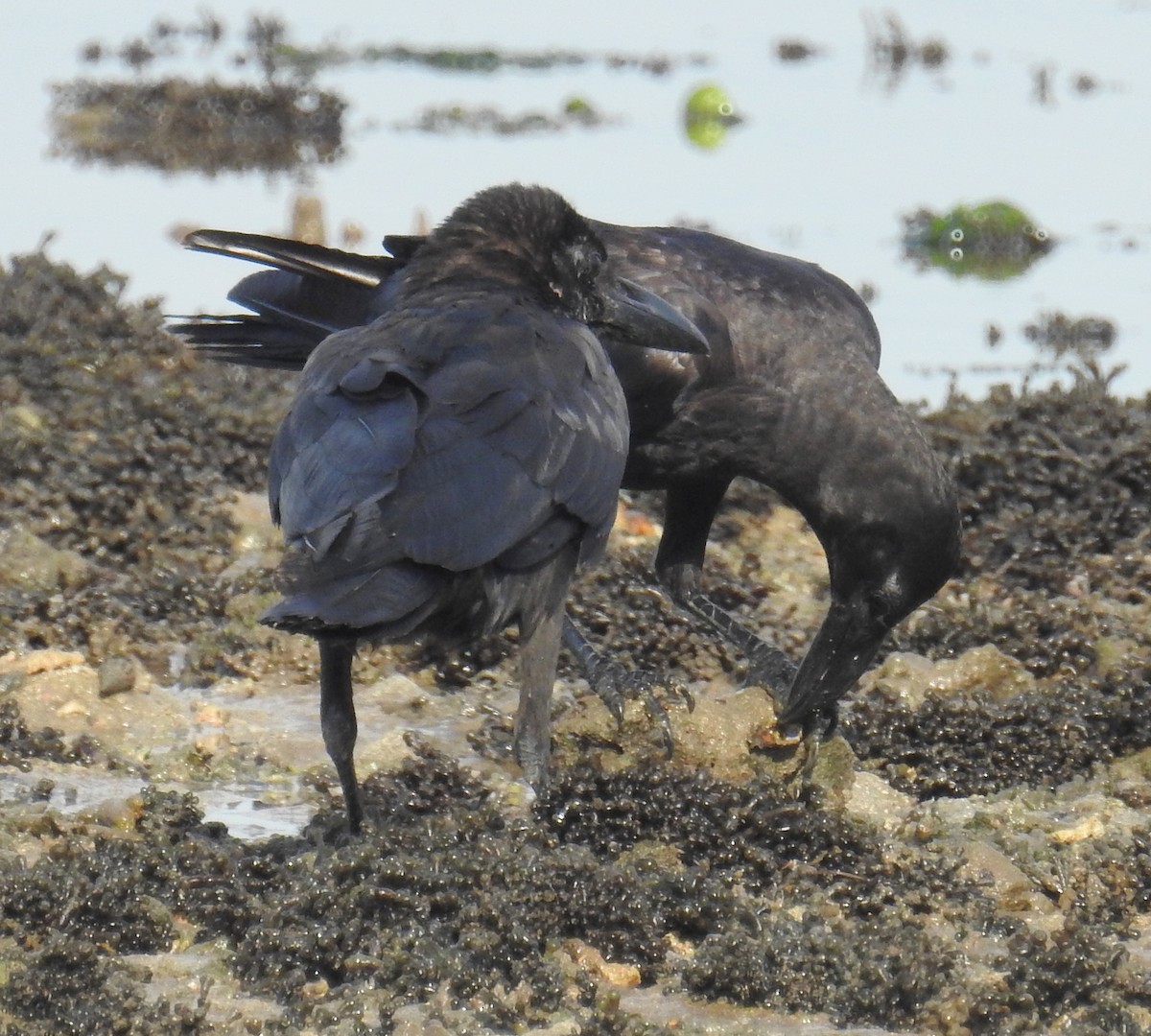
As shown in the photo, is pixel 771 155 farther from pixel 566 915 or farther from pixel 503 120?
pixel 566 915

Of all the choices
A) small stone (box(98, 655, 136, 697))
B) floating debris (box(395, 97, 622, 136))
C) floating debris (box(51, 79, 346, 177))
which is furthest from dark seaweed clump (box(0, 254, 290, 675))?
floating debris (box(395, 97, 622, 136))

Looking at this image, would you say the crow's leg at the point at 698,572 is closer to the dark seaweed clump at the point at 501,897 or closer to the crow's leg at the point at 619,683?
the crow's leg at the point at 619,683

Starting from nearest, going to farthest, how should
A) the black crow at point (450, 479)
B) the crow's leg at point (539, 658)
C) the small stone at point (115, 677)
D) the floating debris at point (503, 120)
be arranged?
1. the black crow at point (450, 479)
2. the crow's leg at point (539, 658)
3. the small stone at point (115, 677)
4. the floating debris at point (503, 120)

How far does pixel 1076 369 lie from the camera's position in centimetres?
837

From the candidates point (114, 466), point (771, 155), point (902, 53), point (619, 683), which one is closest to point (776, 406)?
point (619, 683)

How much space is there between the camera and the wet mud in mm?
3881

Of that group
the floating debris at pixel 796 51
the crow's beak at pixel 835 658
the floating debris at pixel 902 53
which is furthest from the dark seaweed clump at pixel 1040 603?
the floating debris at pixel 796 51

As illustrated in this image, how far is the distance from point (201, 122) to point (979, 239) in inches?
282

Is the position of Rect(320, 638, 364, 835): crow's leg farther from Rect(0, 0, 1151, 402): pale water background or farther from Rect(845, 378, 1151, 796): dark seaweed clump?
Rect(0, 0, 1151, 402): pale water background

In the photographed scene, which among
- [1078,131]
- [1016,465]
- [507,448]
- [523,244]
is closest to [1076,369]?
[1016,465]

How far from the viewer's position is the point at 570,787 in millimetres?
4746

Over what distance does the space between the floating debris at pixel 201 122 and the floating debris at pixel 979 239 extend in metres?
5.30

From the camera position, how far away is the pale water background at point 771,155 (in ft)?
40.2

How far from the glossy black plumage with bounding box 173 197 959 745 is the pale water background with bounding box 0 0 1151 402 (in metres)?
4.16
